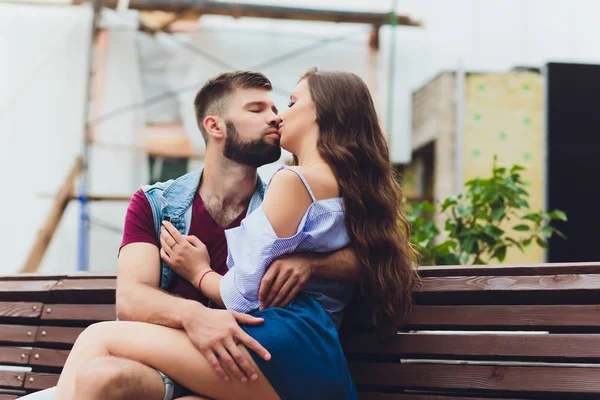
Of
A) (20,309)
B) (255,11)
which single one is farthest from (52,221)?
(20,309)

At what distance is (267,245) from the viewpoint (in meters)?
2.41

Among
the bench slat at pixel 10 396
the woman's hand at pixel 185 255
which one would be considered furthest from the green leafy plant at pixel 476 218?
the bench slat at pixel 10 396

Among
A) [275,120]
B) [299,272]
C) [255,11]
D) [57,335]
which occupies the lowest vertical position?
[57,335]

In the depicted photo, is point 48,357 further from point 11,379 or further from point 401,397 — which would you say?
point 401,397

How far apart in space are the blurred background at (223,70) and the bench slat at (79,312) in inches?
217

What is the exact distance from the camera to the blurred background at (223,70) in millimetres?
9102

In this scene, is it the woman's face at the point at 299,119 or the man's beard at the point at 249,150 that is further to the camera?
the man's beard at the point at 249,150

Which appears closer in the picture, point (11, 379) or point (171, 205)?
point (171, 205)

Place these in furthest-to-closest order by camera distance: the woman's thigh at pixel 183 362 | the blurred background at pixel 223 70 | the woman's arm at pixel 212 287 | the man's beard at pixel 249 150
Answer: the blurred background at pixel 223 70 < the man's beard at pixel 249 150 < the woman's arm at pixel 212 287 < the woman's thigh at pixel 183 362

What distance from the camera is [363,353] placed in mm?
2799

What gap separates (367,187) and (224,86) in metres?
0.82

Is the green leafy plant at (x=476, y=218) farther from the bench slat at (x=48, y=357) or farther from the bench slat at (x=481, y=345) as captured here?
the bench slat at (x=48, y=357)

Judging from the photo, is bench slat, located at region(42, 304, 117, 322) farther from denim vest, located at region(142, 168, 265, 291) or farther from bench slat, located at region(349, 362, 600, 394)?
bench slat, located at region(349, 362, 600, 394)

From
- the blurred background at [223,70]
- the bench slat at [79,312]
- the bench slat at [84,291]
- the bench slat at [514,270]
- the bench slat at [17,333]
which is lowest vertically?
Answer: the bench slat at [17,333]
